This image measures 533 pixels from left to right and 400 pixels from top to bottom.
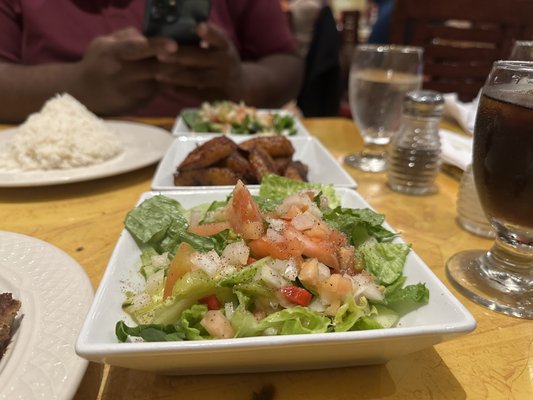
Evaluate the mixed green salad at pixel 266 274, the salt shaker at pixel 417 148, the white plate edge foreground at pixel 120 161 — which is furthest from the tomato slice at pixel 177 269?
the salt shaker at pixel 417 148

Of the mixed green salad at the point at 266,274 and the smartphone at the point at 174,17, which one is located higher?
the smartphone at the point at 174,17

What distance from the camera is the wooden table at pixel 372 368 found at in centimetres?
72

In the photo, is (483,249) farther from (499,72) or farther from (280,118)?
(280,118)

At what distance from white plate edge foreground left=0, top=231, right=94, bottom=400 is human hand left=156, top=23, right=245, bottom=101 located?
145 centimetres

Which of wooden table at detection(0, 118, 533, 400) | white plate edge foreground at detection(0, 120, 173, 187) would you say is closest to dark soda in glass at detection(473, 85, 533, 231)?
wooden table at detection(0, 118, 533, 400)

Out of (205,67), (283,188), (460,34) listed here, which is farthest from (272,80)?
(283,188)

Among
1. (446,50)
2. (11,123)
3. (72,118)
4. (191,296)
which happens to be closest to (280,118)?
(72,118)

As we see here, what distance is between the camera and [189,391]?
72 cm

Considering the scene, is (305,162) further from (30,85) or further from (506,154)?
A: (30,85)

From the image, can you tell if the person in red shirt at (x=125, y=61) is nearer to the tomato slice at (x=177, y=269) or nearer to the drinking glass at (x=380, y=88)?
the drinking glass at (x=380, y=88)

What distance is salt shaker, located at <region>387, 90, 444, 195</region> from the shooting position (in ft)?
Result: 5.10

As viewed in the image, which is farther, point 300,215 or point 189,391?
point 300,215

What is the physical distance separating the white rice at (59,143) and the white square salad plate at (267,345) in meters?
0.87

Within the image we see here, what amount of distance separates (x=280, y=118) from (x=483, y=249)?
122cm
